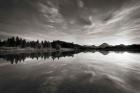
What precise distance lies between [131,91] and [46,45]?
115 metres

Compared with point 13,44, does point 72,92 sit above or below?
below

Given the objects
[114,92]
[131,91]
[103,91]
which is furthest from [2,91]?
[131,91]

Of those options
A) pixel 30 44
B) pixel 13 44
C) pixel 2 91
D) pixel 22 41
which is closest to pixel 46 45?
pixel 30 44

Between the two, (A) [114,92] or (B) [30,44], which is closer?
(A) [114,92]

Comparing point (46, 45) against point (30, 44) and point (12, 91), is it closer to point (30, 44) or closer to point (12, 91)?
point (30, 44)

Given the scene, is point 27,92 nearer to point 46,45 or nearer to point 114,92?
point 114,92

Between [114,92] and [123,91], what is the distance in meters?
0.71

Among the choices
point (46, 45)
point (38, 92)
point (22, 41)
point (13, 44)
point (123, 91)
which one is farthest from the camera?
point (46, 45)

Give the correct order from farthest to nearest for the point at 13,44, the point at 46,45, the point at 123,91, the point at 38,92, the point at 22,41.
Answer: the point at 46,45 < the point at 22,41 < the point at 13,44 < the point at 123,91 < the point at 38,92

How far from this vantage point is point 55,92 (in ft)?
18.3

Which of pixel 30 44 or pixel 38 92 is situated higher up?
pixel 30 44

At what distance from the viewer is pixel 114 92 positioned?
5.83 metres

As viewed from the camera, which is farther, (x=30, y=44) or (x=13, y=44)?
(x=30, y=44)

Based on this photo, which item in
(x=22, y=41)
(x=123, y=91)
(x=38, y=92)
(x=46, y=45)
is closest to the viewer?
(x=38, y=92)
